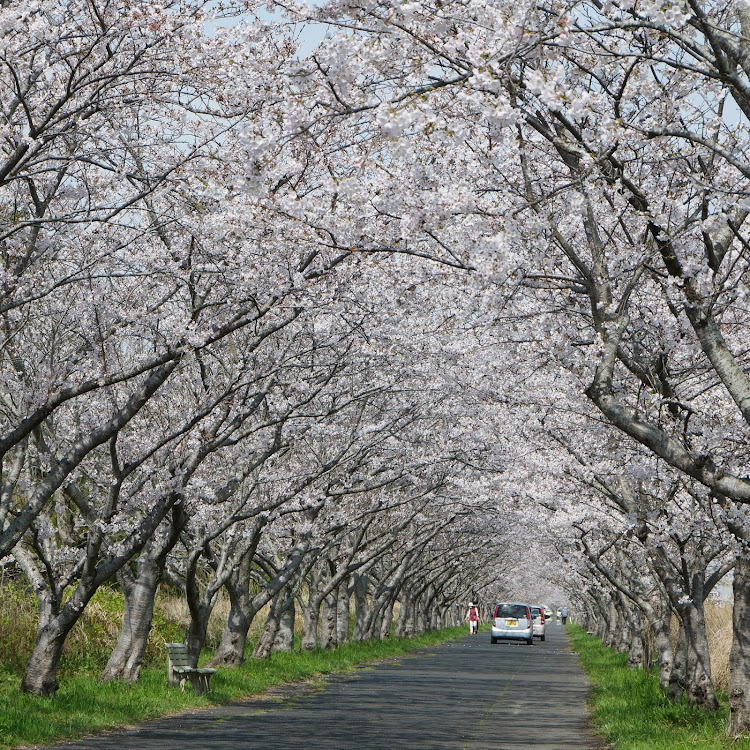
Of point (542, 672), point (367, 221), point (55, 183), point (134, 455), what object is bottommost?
point (542, 672)

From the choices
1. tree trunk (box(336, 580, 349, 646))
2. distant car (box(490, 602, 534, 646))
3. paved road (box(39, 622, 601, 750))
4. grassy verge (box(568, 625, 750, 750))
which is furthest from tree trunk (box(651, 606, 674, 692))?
distant car (box(490, 602, 534, 646))

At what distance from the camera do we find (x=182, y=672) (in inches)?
693

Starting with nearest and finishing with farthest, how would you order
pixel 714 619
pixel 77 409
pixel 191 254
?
1. pixel 191 254
2. pixel 77 409
3. pixel 714 619

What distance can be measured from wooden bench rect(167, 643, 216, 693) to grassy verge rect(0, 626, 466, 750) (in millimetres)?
219

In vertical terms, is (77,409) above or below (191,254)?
below

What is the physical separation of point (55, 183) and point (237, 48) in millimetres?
3255

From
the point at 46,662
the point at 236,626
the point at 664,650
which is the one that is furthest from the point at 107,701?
the point at 664,650

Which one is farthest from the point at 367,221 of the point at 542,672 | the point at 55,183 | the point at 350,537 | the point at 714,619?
the point at 350,537

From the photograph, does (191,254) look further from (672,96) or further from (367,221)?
(672,96)

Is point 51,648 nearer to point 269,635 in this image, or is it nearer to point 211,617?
point 269,635

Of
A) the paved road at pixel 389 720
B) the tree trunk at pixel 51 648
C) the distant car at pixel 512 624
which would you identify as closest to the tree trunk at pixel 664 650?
the paved road at pixel 389 720

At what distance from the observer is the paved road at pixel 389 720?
12.4 metres

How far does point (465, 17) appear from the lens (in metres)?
8.16

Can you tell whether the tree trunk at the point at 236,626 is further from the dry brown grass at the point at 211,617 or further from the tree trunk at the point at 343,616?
the tree trunk at the point at 343,616
